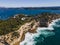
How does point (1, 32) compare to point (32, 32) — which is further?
point (32, 32)

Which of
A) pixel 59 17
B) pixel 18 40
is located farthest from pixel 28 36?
pixel 59 17

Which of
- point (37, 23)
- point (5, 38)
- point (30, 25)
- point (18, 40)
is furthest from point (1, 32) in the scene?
point (37, 23)

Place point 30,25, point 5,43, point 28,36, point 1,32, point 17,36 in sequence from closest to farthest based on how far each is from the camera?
point 5,43 → point 1,32 → point 17,36 → point 28,36 → point 30,25

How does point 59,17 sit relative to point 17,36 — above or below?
below

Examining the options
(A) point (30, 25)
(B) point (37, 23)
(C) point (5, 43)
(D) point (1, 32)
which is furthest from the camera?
(B) point (37, 23)

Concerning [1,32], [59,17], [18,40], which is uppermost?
[1,32]

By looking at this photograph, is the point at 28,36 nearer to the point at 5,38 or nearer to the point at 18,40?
the point at 18,40

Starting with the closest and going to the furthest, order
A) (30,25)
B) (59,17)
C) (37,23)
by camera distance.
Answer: (30,25)
(37,23)
(59,17)

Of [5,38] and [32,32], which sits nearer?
[5,38]

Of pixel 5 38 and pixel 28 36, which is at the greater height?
pixel 5 38

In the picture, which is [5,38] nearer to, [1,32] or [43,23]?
[1,32]
